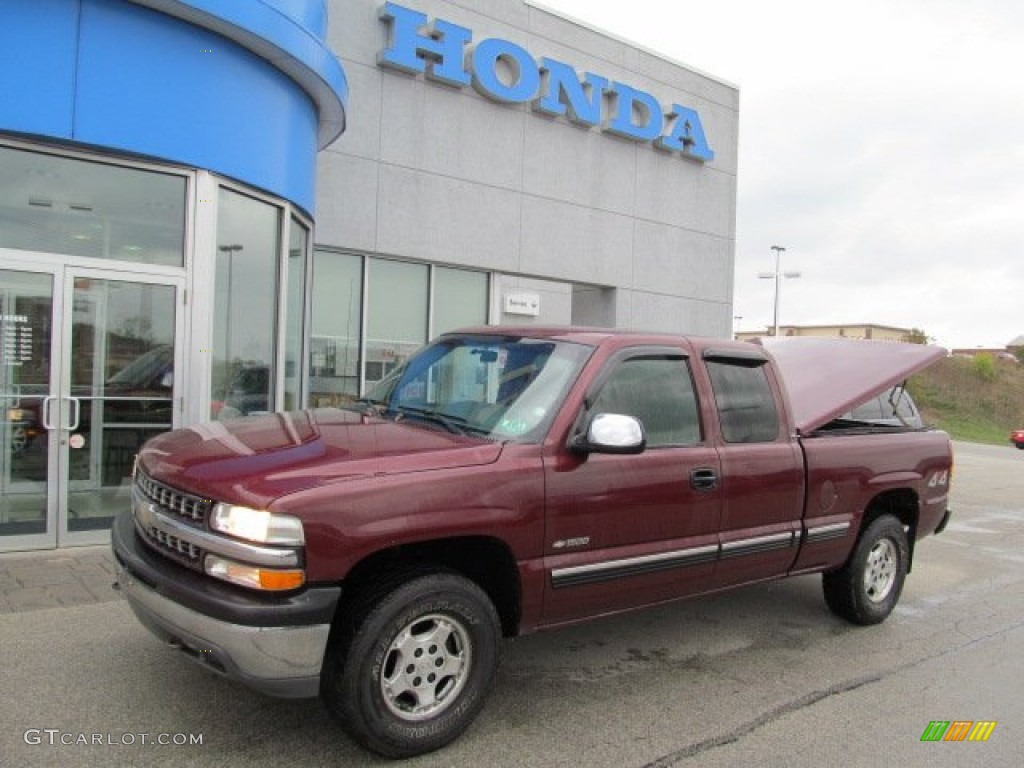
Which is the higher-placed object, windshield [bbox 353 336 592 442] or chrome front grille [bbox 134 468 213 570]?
windshield [bbox 353 336 592 442]

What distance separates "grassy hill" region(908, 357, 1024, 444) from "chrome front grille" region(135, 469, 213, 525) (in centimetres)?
4027

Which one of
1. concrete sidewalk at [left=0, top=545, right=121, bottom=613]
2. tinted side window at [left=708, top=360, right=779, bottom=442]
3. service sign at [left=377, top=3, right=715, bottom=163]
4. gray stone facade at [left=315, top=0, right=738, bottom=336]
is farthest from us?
service sign at [left=377, top=3, right=715, bottom=163]

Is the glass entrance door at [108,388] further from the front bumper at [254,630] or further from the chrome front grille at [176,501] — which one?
the front bumper at [254,630]

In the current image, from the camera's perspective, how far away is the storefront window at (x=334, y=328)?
10664 mm

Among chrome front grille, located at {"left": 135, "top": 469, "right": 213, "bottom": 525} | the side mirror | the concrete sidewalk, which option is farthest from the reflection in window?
the side mirror

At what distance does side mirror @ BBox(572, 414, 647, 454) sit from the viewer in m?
3.74

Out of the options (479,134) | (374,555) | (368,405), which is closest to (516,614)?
(374,555)

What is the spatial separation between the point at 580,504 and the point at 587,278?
32.7ft

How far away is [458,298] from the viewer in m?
12.2

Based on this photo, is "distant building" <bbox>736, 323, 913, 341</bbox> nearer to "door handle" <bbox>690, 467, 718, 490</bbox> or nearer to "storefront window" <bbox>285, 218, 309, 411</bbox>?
"storefront window" <bbox>285, 218, 309, 411</bbox>

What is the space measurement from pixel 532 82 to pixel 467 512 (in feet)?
33.7

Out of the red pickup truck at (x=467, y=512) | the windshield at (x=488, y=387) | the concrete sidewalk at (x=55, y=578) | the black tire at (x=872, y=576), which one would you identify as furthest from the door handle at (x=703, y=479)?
the concrete sidewalk at (x=55, y=578)

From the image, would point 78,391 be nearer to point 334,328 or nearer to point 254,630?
point 334,328

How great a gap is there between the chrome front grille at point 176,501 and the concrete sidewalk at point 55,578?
188 centimetres
